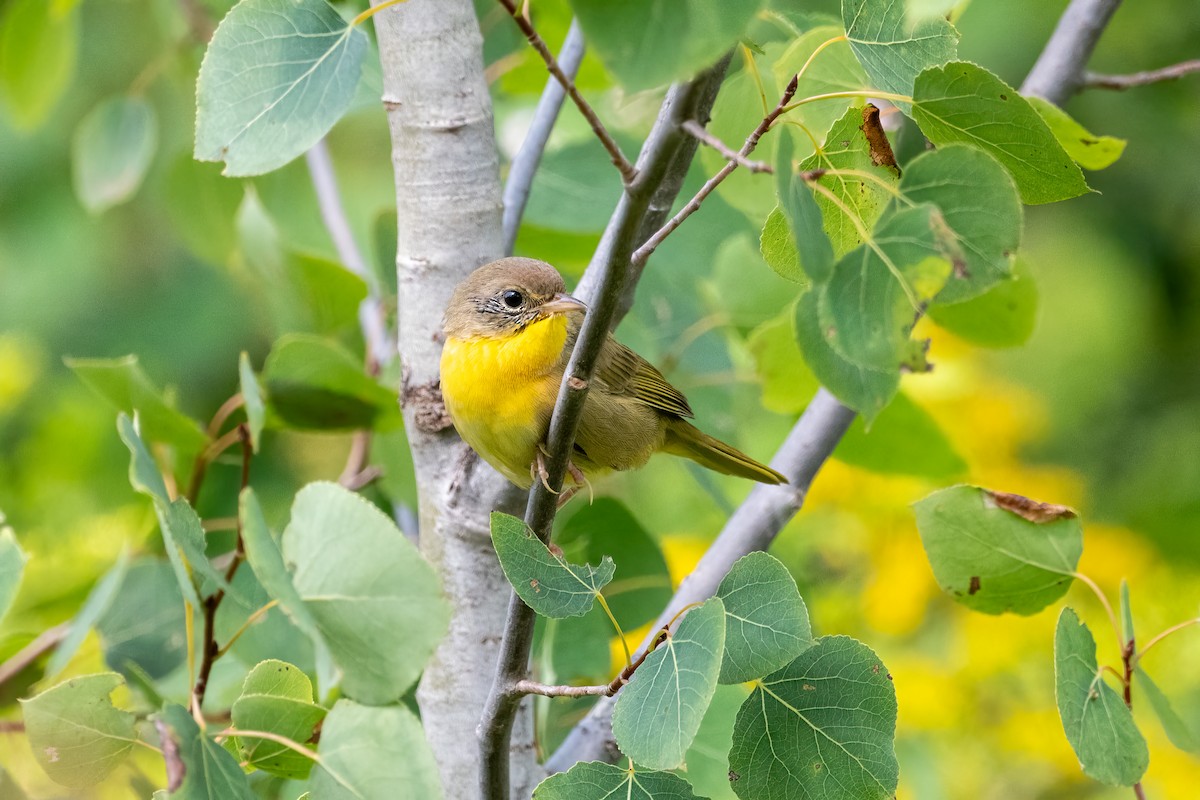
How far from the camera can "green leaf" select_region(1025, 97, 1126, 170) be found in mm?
1443

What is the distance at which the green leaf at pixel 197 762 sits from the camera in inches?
40.1

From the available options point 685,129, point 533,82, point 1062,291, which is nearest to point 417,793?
point 685,129

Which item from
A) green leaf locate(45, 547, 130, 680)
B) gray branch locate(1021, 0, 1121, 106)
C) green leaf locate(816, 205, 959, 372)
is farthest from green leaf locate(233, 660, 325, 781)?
gray branch locate(1021, 0, 1121, 106)

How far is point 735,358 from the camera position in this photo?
244 cm

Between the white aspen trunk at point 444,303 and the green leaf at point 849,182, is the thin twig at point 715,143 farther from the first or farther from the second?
the white aspen trunk at point 444,303

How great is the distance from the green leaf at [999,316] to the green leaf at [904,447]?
174mm

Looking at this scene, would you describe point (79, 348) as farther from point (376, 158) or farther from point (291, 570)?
point (291, 570)

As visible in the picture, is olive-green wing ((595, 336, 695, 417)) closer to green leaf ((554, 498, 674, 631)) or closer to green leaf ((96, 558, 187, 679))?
green leaf ((554, 498, 674, 631))

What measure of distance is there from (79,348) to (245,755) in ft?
14.3

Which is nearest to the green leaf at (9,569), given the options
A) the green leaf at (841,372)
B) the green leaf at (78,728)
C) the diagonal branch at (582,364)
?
the green leaf at (78,728)

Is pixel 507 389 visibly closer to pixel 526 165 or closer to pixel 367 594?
pixel 526 165

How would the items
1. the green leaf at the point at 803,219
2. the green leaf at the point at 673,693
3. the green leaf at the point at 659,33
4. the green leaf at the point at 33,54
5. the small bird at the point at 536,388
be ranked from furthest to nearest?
the green leaf at the point at 33,54
the small bird at the point at 536,388
the green leaf at the point at 673,693
the green leaf at the point at 803,219
the green leaf at the point at 659,33

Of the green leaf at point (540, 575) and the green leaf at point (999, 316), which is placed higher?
the green leaf at point (540, 575)

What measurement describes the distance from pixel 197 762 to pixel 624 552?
90 cm
